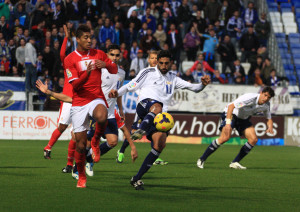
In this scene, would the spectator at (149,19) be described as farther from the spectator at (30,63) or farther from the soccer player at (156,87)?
the soccer player at (156,87)

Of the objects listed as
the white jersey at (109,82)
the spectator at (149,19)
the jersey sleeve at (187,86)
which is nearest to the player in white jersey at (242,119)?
the white jersey at (109,82)

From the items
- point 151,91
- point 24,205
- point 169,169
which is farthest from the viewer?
point 169,169

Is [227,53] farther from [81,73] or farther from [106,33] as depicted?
[81,73]

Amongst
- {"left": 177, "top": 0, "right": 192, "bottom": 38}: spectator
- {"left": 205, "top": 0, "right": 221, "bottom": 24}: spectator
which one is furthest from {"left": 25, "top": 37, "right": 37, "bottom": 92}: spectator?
{"left": 205, "top": 0, "right": 221, "bottom": 24}: spectator

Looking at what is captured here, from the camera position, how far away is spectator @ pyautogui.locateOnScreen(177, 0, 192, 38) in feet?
87.8

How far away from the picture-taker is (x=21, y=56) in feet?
76.8

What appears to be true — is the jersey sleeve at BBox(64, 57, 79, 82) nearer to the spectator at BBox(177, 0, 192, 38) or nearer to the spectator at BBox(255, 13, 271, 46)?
the spectator at BBox(177, 0, 192, 38)

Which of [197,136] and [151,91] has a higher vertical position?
[151,91]

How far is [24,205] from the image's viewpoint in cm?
777

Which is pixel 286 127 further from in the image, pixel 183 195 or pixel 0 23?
pixel 183 195

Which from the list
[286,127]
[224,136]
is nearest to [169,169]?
[224,136]

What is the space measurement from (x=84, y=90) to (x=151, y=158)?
4.35 feet

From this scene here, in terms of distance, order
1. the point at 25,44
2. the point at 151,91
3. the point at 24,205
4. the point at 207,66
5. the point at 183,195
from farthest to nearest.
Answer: the point at 207,66 < the point at 25,44 < the point at 151,91 < the point at 183,195 < the point at 24,205

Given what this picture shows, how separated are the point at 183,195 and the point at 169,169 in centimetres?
431
